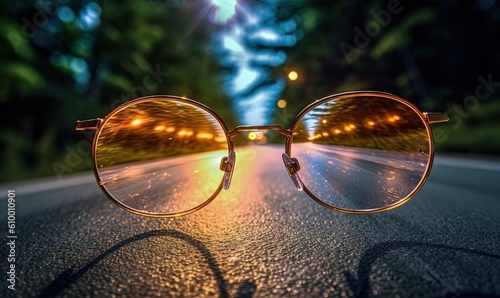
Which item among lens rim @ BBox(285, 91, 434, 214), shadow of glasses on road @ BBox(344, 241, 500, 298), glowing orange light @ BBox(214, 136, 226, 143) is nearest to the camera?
shadow of glasses on road @ BBox(344, 241, 500, 298)

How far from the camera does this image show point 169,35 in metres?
14.5

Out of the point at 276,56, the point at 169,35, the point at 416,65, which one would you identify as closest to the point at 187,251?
the point at 169,35

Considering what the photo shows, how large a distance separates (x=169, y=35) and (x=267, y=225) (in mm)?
14615

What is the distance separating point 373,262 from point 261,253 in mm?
335

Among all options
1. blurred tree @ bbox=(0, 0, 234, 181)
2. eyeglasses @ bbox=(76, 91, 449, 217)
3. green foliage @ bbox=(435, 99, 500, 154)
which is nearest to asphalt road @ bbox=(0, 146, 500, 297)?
eyeglasses @ bbox=(76, 91, 449, 217)

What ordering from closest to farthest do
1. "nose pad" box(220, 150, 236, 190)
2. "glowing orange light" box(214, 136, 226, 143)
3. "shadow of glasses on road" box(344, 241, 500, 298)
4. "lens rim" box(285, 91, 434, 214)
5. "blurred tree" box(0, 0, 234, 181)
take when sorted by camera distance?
"shadow of glasses on road" box(344, 241, 500, 298), "lens rim" box(285, 91, 434, 214), "nose pad" box(220, 150, 236, 190), "glowing orange light" box(214, 136, 226, 143), "blurred tree" box(0, 0, 234, 181)

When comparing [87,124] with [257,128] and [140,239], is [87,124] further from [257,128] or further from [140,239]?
[257,128]

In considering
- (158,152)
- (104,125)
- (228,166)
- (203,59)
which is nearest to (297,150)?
(228,166)

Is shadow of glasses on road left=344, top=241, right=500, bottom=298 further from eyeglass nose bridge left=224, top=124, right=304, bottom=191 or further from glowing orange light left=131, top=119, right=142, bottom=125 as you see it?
glowing orange light left=131, top=119, right=142, bottom=125

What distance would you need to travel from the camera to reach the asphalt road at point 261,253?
32.2 inches

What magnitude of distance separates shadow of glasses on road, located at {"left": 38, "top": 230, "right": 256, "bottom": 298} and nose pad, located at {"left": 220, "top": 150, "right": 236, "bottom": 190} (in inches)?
14.7

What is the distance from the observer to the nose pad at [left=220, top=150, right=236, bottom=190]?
157cm

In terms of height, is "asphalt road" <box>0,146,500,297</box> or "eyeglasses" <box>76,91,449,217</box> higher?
"eyeglasses" <box>76,91,449,217</box>

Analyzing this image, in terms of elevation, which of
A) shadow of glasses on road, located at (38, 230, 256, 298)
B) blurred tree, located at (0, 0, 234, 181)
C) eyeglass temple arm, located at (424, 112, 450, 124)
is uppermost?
blurred tree, located at (0, 0, 234, 181)
